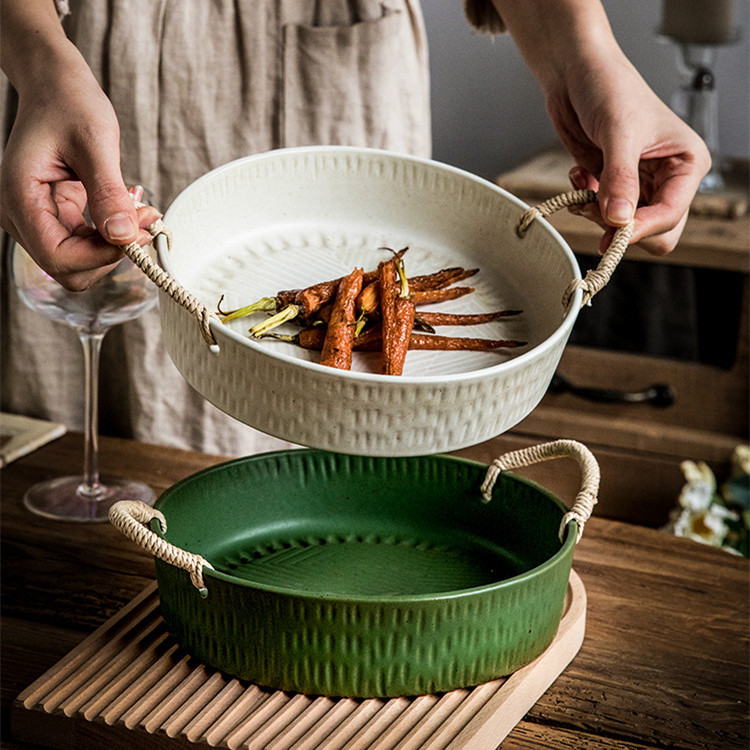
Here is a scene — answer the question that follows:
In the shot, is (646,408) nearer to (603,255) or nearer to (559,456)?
(559,456)

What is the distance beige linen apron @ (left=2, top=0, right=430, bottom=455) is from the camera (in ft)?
4.16

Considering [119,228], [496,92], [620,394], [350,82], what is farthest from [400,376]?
[496,92]

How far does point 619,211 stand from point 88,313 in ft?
1.78

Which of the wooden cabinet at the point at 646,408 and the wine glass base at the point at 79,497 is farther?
the wooden cabinet at the point at 646,408

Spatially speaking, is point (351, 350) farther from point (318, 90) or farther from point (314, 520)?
point (318, 90)

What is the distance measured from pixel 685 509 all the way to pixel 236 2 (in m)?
1.05

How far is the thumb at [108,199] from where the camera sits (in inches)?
26.0

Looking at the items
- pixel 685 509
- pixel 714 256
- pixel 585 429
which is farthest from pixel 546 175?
pixel 685 509

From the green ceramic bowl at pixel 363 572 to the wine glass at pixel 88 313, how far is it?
0.20m

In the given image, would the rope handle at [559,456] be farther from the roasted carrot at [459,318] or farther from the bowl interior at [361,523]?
the roasted carrot at [459,318]

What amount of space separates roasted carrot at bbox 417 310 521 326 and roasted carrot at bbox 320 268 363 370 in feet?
0.20

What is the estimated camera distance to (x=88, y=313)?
101 cm

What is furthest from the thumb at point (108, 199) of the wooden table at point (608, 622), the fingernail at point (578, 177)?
the fingernail at point (578, 177)

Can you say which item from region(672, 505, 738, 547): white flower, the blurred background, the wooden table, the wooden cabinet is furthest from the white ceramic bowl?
the blurred background
